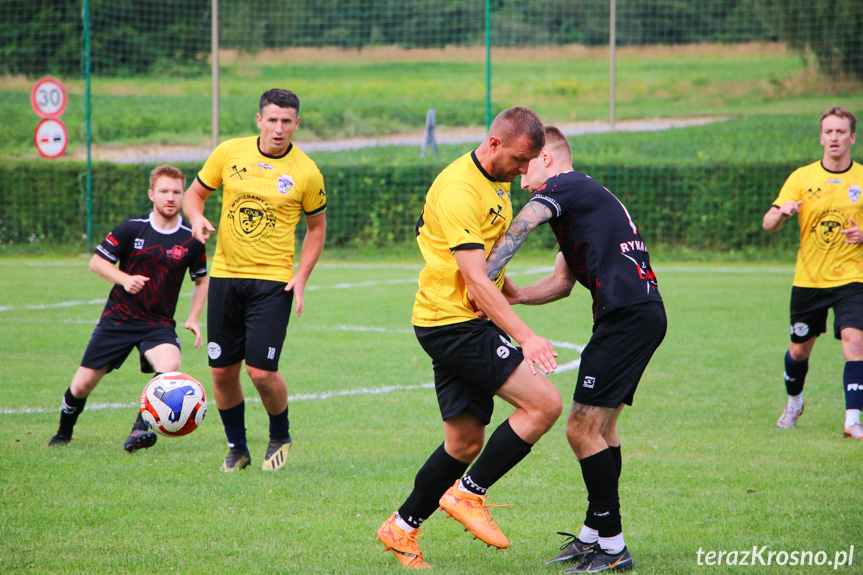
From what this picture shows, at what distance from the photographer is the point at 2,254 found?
1970 cm

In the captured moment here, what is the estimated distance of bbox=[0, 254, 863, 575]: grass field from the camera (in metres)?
4.34

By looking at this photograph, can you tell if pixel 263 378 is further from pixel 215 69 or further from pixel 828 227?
pixel 215 69

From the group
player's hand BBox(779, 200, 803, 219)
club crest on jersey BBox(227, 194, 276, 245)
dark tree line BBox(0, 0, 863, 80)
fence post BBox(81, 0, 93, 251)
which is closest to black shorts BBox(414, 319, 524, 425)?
club crest on jersey BBox(227, 194, 276, 245)

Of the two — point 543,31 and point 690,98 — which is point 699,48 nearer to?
point 690,98

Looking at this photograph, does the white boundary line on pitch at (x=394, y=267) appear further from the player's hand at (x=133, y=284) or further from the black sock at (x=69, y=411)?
the player's hand at (x=133, y=284)

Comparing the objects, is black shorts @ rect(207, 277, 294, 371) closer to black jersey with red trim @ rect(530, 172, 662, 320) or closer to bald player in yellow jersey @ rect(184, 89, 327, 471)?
bald player in yellow jersey @ rect(184, 89, 327, 471)

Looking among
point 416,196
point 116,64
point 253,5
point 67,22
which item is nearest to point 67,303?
point 416,196

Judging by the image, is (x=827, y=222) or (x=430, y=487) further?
(x=827, y=222)

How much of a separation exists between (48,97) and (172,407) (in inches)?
620

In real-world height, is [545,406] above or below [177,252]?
below

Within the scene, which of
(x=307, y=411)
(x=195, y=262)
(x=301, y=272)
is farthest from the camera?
(x=307, y=411)

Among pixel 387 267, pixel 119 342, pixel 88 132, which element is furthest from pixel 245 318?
pixel 88 132

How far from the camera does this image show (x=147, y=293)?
21.4 ft

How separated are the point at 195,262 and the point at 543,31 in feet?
79.6
